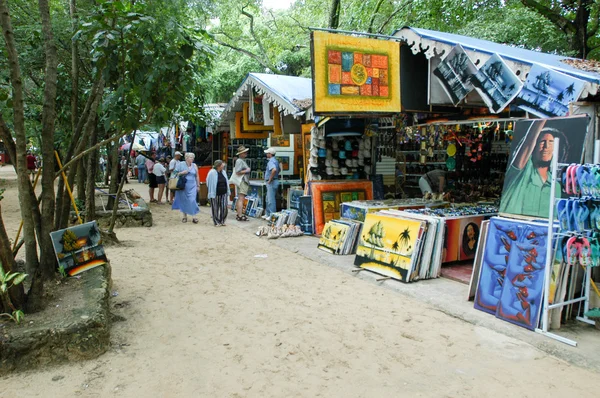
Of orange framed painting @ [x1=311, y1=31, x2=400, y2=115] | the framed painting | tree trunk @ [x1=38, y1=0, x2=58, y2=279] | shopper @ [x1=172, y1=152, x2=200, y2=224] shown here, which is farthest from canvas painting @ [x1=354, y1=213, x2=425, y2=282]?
the framed painting

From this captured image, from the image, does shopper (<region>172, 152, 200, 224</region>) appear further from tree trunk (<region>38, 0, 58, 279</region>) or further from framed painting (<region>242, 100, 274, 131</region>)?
tree trunk (<region>38, 0, 58, 279</region>)

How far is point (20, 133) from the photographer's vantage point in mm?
3975

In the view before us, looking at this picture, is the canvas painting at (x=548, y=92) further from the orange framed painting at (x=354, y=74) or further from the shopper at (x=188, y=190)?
the shopper at (x=188, y=190)

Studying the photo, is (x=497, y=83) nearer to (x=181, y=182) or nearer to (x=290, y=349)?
(x=290, y=349)

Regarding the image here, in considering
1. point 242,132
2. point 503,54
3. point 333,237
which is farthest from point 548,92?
point 242,132

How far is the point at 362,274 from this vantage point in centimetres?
622

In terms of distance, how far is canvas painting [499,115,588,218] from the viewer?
13.5ft

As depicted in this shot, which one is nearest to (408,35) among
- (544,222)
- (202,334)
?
(544,222)

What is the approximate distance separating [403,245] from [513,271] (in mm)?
1619

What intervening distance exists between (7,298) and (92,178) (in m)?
4.75

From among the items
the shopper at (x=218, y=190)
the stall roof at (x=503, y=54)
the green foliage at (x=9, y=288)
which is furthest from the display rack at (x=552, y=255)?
the shopper at (x=218, y=190)

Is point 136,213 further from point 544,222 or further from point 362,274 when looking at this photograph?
point 544,222

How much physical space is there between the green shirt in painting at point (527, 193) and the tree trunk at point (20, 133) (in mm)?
4754

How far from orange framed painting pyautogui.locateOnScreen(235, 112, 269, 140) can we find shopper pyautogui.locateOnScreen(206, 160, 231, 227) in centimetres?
269
